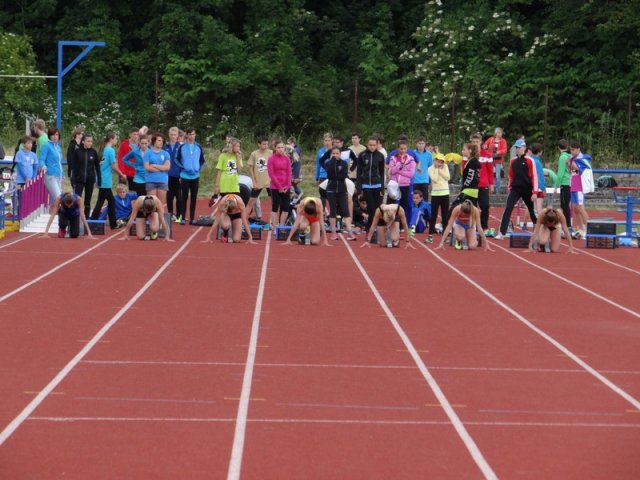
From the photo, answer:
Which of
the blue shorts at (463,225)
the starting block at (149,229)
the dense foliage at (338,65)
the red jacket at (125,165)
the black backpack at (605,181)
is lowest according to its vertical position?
the starting block at (149,229)

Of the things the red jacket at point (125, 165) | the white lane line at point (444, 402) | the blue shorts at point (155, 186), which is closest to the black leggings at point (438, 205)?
the blue shorts at point (155, 186)

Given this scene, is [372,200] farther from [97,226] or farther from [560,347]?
[560,347]

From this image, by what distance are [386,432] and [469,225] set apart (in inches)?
438

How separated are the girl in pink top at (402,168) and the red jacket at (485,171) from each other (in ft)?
3.40

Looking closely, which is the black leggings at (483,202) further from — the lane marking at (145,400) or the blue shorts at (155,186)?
the lane marking at (145,400)

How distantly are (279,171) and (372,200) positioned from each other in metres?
1.56

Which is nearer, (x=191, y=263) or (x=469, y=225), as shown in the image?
(x=191, y=263)

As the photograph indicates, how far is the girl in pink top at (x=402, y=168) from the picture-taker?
1952cm

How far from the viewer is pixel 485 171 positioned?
65.4ft

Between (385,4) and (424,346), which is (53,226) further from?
(385,4)

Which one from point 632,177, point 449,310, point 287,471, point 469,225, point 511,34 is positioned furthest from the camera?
point 511,34

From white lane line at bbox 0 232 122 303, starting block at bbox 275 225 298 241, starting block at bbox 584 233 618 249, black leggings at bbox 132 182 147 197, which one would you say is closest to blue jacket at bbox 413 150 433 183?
starting block at bbox 275 225 298 241

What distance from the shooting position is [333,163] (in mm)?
18891

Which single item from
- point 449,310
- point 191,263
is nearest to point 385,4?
point 191,263
